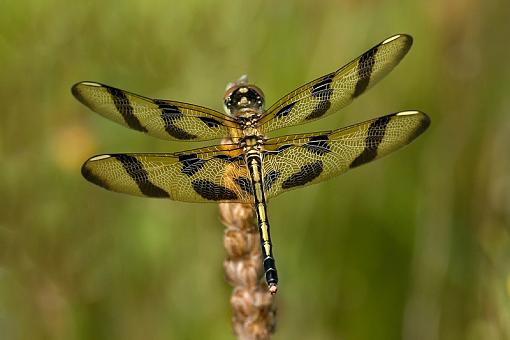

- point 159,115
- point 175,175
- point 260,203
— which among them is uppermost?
point 159,115

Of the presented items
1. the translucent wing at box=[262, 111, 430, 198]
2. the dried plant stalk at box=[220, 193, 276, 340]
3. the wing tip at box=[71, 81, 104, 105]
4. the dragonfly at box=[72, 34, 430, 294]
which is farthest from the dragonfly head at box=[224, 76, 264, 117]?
the dried plant stalk at box=[220, 193, 276, 340]

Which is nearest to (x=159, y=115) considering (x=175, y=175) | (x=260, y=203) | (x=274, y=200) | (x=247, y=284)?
(x=175, y=175)

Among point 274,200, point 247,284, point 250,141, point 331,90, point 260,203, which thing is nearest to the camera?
point 247,284

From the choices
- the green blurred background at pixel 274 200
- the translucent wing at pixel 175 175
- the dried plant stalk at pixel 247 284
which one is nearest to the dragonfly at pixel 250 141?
the translucent wing at pixel 175 175

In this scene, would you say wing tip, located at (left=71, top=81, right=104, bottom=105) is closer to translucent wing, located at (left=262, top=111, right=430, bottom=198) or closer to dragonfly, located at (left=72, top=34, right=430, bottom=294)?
dragonfly, located at (left=72, top=34, right=430, bottom=294)

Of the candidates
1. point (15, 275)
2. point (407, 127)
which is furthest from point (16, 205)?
point (407, 127)

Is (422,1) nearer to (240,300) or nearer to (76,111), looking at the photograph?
(76,111)

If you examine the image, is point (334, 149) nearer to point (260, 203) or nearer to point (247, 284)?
point (260, 203)
